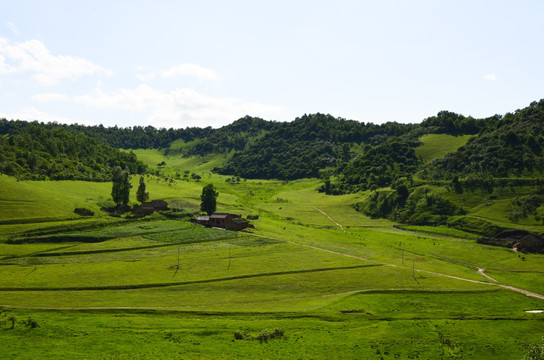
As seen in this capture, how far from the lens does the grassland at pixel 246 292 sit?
202 feet

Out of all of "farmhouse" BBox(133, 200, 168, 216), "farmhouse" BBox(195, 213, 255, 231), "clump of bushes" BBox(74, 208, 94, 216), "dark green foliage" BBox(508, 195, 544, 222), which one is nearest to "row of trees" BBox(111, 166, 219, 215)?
"farmhouse" BBox(195, 213, 255, 231)

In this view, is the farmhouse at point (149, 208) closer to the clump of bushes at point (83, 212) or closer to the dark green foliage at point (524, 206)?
the clump of bushes at point (83, 212)

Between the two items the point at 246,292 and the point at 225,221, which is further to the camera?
the point at 225,221

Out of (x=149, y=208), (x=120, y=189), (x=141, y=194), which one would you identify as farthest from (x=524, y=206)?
(x=120, y=189)

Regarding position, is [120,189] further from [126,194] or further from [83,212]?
[83,212]

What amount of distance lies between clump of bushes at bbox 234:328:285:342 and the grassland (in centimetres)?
65

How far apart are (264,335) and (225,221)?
87.4 metres

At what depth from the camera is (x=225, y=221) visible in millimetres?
149000

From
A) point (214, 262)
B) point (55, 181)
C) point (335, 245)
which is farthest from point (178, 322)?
point (55, 181)

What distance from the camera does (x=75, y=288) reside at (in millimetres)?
84938

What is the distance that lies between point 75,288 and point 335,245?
77.2 meters

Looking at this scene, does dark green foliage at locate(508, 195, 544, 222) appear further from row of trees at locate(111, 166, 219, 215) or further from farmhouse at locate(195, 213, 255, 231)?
row of trees at locate(111, 166, 219, 215)

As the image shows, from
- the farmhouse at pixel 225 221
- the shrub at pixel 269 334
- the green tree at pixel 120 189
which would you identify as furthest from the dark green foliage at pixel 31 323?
the green tree at pixel 120 189

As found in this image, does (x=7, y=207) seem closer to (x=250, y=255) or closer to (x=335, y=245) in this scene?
(x=250, y=255)
